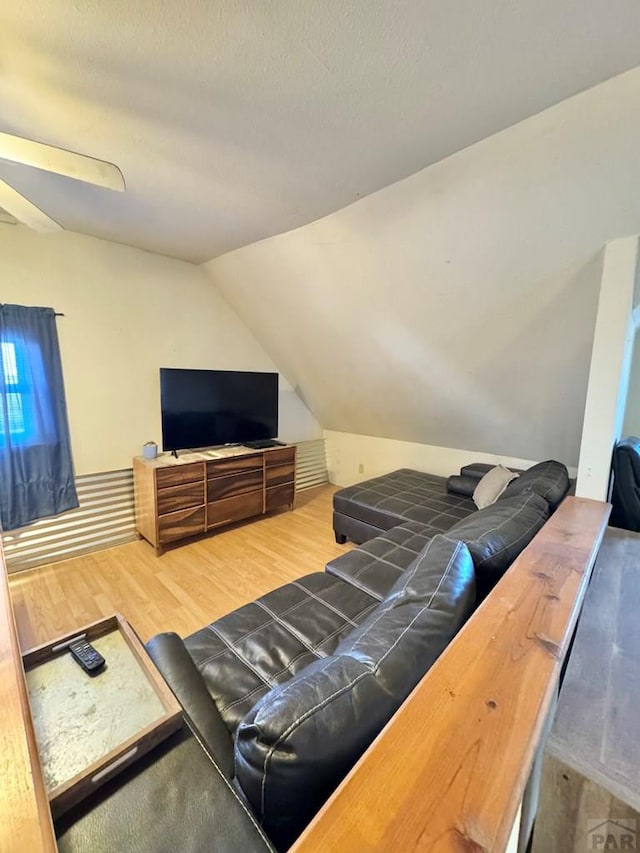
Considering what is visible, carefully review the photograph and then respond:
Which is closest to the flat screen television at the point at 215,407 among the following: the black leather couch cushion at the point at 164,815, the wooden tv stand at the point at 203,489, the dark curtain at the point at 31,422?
the wooden tv stand at the point at 203,489

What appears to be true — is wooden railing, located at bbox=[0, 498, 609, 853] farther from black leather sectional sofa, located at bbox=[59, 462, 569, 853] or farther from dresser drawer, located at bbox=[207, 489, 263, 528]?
dresser drawer, located at bbox=[207, 489, 263, 528]

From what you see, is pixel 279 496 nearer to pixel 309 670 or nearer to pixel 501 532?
pixel 501 532

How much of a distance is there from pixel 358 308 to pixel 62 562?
300 cm

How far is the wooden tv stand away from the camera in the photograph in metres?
2.87

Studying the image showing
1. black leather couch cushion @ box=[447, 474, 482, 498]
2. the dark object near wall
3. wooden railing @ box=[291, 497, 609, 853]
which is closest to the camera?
wooden railing @ box=[291, 497, 609, 853]

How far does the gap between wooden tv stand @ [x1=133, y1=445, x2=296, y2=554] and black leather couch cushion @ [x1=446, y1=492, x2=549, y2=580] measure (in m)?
2.18

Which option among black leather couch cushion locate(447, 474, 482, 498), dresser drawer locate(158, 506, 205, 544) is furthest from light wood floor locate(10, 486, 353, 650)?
black leather couch cushion locate(447, 474, 482, 498)

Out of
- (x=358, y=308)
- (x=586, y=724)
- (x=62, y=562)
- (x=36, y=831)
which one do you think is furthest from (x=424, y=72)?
(x=62, y=562)

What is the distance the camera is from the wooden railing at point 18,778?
0.53 meters

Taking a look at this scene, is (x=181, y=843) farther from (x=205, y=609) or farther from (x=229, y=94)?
(x=229, y=94)

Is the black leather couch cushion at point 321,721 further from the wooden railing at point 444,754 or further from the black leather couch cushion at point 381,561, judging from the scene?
the black leather couch cushion at point 381,561

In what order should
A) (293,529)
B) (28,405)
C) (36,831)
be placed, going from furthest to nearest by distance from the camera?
1. (293,529)
2. (28,405)
3. (36,831)

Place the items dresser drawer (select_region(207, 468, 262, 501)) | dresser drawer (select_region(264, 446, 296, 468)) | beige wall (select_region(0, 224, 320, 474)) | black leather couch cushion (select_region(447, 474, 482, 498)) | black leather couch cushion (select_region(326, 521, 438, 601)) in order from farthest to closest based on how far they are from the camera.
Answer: dresser drawer (select_region(264, 446, 296, 468))
dresser drawer (select_region(207, 468, 262, 501))
black leather couch cushion (select_region(447, 474, 482, 498))
beige wall (select_region(0, 224, 320, 474))
black leather couch cushion (select_region(326, 521, 438, 601))

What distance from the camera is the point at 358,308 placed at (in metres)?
2.81
